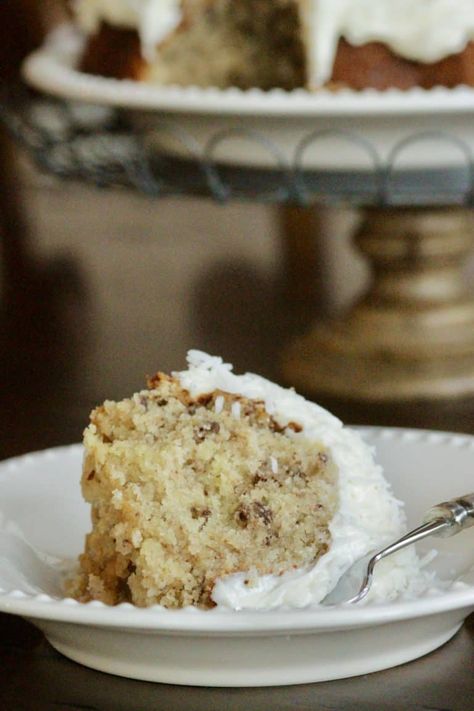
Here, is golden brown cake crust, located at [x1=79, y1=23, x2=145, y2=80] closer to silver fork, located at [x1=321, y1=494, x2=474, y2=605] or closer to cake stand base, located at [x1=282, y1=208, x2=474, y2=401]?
cake stand base, located at [x1=282, y1=208, x2=474, y2=401]

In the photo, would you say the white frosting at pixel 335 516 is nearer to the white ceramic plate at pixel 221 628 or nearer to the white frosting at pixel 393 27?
the white ceramic plate at pixel 221 628

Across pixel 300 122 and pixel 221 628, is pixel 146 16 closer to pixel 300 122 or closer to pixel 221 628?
pixel 300 122

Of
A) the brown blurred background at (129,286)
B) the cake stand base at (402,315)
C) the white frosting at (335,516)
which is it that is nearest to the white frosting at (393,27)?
the cake stand base at (402,315)

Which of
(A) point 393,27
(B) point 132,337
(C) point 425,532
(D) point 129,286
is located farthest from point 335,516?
(D) point 129,286

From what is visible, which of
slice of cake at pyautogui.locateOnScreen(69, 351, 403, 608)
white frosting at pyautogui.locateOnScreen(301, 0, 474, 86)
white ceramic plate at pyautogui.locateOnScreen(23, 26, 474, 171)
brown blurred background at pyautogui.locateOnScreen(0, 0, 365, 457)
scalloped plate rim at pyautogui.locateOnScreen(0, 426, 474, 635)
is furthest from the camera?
brown blurred background at pyautogui.locateOnScreen(0, 0, 365, 457)

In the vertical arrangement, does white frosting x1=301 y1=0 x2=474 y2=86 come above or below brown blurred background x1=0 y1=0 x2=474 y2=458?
above

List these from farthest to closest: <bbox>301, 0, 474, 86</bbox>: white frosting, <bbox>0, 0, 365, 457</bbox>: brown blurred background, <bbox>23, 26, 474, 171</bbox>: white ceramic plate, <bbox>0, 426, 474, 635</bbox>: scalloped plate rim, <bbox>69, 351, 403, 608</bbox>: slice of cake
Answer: <bbox>0, 0, 365, 457</bbox>: brown blurred background
<bbox>301, 0, 474, 86</bbox>: white frosting
<bbox>23, 26, 474, 171</bbox>: white ceramic plate
<bbox>69, 351, 403, 608</bbox>: slice of cake
<bbox>0, 426, 474, 635</bbox>: scalloped plate rim

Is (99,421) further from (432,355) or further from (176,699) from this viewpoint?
(432,355)

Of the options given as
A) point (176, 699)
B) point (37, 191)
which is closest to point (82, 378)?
point (176, 699)

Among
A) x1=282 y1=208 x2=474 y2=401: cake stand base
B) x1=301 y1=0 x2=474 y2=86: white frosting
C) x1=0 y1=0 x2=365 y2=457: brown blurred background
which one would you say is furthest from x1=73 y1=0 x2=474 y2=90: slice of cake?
x1=0 y1=0 x2=365 y2=457: brown blurred background
